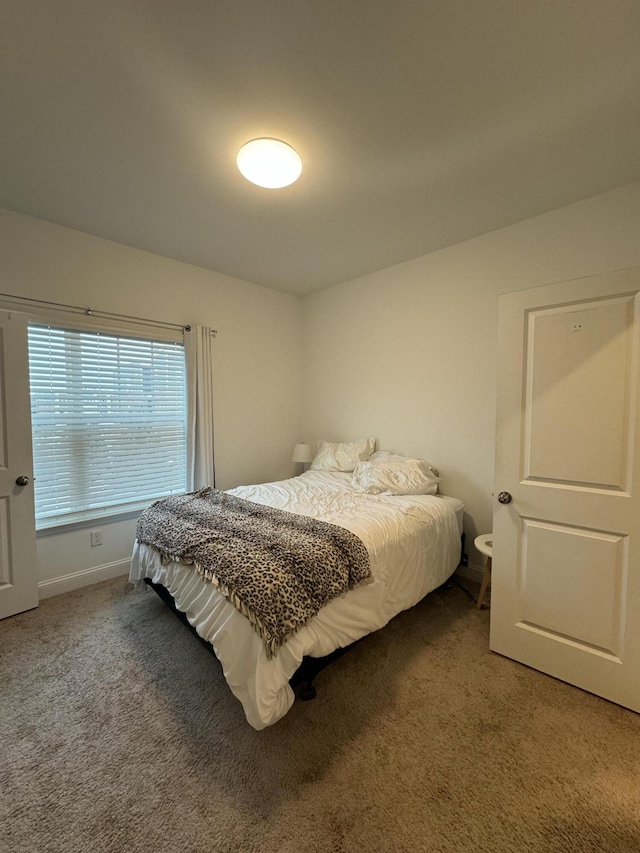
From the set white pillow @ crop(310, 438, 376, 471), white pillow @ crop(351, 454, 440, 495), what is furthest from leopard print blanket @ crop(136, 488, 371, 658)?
white pillow @ crop(310, 438, 376, 471)

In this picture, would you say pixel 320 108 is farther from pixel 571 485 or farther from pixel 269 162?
pixel 571 485

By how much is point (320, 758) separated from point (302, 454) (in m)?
2.81

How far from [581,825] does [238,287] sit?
4.15 metres

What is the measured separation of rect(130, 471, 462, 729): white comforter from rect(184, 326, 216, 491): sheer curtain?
633 millimetres

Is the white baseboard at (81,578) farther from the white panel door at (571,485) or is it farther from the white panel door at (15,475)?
the white panel door at (571,485)

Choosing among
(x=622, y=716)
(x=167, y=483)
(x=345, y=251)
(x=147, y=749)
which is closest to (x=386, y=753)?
(x=147, y=749)

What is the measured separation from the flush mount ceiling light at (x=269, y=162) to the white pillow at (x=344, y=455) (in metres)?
2.34

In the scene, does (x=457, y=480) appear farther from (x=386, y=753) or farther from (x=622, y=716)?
(x=386, y=753)

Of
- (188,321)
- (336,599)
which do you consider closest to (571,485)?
(336,599)

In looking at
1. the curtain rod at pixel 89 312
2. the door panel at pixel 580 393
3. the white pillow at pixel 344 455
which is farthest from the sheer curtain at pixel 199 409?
the door panel at pixel 580 393

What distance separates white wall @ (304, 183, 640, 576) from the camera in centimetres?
230

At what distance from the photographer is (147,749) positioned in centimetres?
140

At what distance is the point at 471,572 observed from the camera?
284 centimetres

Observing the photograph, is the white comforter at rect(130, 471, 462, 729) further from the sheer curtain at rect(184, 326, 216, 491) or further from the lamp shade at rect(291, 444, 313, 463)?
the lamp shade at rect(291, 444, 313, 463)
